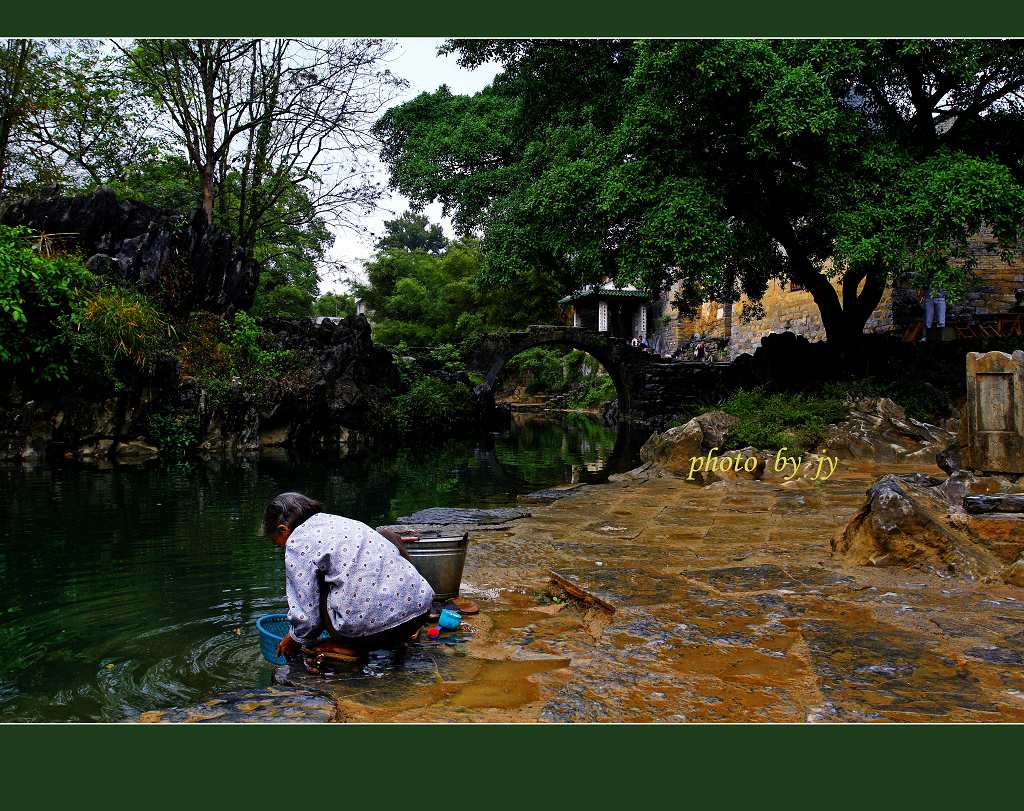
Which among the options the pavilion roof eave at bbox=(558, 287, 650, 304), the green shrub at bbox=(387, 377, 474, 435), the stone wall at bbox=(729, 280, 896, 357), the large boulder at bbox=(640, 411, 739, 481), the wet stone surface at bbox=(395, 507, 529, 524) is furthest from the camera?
the pavilion roof eave at bbox=(558, 287, 650, 304)

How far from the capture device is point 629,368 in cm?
3086

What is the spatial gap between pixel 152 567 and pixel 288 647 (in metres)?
3.60

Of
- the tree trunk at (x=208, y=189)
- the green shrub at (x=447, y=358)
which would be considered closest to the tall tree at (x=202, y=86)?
the tree trunk at (x=208, y=189)

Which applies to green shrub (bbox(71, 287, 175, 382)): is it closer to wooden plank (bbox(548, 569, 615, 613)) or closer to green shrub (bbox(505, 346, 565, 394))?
wooden plank (bbox(548, 569, 615, 613))

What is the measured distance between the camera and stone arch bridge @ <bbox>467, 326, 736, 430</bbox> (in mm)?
29422

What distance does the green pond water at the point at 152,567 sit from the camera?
13.6 feet

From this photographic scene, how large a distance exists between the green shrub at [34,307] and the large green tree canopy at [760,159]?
8.52 m

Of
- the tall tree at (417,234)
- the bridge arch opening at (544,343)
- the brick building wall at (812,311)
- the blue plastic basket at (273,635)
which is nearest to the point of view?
the blue plastic basket at (273,635)

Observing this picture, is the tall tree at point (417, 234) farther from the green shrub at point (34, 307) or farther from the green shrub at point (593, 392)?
the green shrub at point (34, 307)

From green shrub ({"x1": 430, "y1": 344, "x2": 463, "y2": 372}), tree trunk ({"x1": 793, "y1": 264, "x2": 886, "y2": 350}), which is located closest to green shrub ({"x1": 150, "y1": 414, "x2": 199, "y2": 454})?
green shrub ({"x1": 430, "y1": 344, "x2": 463, "y2": 372})

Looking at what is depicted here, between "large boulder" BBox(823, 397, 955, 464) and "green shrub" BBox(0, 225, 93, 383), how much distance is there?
1369 cm

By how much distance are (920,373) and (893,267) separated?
437 centimetres

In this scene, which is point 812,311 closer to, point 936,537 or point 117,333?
point 117,333

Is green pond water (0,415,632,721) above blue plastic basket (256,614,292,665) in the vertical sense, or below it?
below
